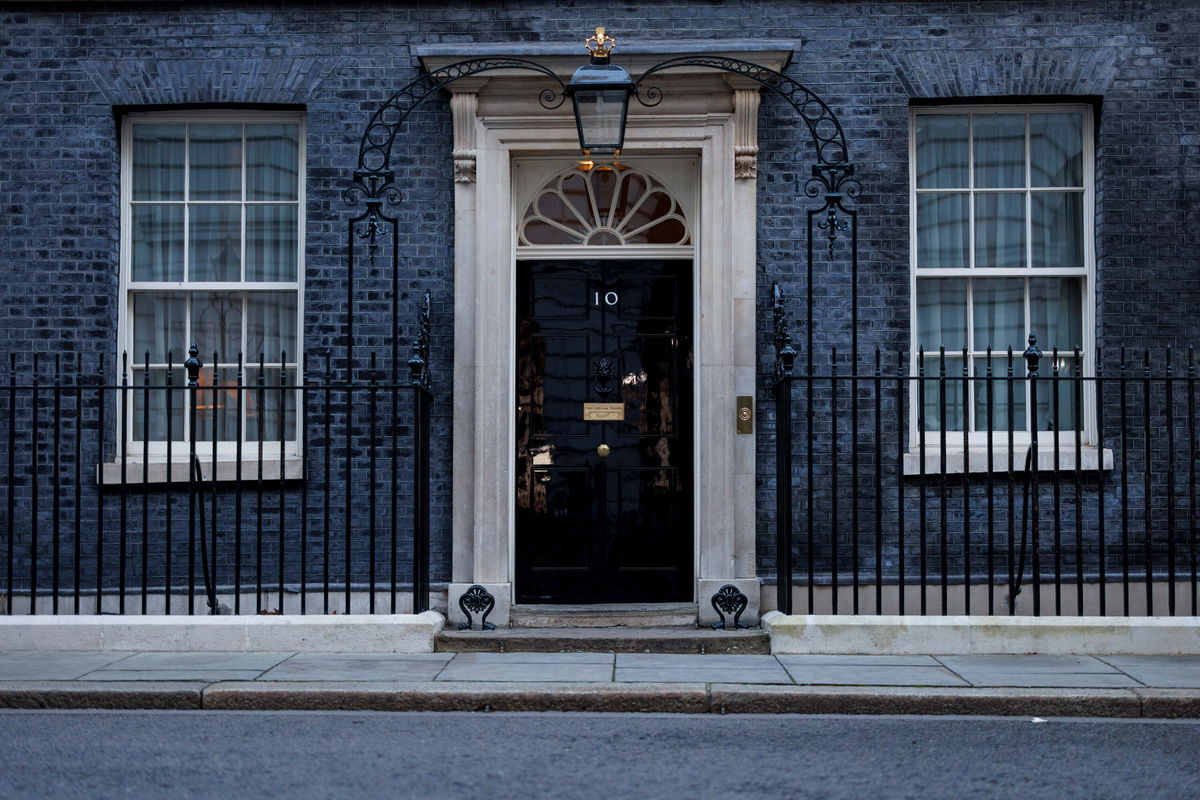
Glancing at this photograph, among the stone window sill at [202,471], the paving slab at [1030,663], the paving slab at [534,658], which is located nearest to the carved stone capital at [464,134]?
the stone window sill at [202,471]

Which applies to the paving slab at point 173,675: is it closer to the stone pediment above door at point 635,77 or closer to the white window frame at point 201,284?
the white window frame at point 201,284

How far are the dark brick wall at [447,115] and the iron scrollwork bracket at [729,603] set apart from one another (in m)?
0.57

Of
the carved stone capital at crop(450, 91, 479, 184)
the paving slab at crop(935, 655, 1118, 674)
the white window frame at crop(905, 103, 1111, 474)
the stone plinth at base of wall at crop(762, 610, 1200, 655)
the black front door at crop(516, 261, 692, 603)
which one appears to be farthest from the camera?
the black front door at crop(516, 261, 692, 603)

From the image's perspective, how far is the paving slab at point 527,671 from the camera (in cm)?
728

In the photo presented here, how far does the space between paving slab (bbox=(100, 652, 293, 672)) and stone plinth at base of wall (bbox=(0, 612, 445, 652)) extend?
7 centimetres

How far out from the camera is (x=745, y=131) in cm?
934

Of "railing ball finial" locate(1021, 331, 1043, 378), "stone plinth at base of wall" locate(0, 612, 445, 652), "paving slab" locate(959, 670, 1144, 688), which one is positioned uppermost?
"railing ball finial" locate(1021, 331, 1043, 378)

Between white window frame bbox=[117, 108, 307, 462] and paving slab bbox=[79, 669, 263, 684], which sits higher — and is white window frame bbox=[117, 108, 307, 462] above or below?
above

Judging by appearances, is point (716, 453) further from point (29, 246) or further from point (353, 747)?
point (29, 246)

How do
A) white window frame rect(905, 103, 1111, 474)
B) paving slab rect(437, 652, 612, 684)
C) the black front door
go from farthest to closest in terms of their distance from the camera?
the black front door → white window frame rect(905, 103, 1111, 474) → paving slab rect(437, 652, 612, 684)

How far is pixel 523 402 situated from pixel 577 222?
1.32m

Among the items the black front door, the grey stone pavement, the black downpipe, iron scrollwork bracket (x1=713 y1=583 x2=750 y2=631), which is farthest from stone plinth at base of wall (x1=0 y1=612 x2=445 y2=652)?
iron scrollwork bracket (x1=713 y1=583 x2=750 y2=631)

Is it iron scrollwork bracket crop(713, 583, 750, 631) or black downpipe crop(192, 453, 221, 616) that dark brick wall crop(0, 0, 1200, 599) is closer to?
iron scrollwork bracket crop(713, 583, 750, 631)

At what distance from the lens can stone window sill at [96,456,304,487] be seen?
30.6ft
